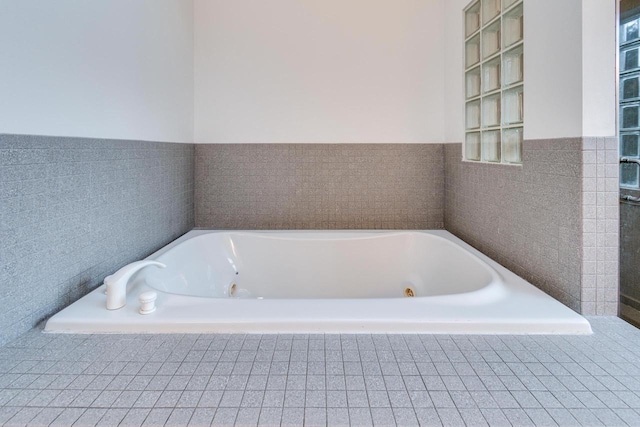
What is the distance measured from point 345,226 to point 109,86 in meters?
1.62

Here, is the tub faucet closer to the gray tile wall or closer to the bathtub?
the bathtub

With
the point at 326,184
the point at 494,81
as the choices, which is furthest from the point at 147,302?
the point at 494,81

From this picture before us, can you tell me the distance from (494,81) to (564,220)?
2.94ft

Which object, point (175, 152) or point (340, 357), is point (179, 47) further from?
point (340, 357)

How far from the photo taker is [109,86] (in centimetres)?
169

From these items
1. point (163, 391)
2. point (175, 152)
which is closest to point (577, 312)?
point (163, 391)

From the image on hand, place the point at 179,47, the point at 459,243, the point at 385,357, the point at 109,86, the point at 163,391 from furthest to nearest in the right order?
the point at 179,47 < the point at 459,243 < the point at 109,86 < the point at 385,357 < the point at 163,391

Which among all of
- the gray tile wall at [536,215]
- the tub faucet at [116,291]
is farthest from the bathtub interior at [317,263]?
the tub faucet at [116,291]

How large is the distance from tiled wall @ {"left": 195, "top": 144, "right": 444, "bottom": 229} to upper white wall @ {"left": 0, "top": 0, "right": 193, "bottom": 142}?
1.46ft

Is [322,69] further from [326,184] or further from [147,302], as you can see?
[147,302]

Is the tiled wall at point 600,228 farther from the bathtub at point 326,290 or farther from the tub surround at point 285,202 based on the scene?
the bathtub at point 326,290

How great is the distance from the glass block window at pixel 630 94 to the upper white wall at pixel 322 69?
1052mm

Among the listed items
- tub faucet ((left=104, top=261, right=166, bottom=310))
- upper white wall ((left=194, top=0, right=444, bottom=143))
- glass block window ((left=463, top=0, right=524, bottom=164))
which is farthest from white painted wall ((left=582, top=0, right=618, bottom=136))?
tub faucet ((left=104, top=261, right=166, bottom=310))

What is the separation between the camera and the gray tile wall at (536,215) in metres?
1.38
